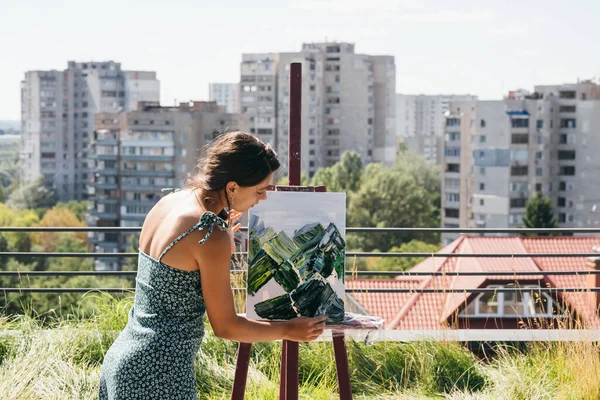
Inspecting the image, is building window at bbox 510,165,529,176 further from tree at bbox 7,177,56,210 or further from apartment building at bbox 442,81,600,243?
tree at bbox 7,177,56,210

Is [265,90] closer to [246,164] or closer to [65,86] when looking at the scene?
[65,86]

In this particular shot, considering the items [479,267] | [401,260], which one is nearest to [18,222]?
[401,260]

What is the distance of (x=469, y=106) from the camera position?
56062 millimetres

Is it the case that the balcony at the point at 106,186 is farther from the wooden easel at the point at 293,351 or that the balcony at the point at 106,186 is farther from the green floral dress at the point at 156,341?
the green floral dress at the point at 156,341

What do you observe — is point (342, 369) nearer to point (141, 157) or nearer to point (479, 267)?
point (479, 267)

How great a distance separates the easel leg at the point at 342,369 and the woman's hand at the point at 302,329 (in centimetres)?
42

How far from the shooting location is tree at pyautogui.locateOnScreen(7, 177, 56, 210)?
202 ft

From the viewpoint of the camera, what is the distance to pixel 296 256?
111 inches

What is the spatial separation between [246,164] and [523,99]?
56.0 metres

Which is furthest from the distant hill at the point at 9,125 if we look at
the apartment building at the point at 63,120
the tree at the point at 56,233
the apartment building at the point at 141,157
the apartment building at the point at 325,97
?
the tree at the point at 56,233

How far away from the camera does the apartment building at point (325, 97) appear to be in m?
70.6

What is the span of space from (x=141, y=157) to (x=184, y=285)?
59586 mm

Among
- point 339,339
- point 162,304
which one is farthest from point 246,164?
point 339,339

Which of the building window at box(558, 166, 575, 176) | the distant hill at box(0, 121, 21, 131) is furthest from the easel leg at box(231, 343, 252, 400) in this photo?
the distant hill at box(0, 121, 21, 131)
